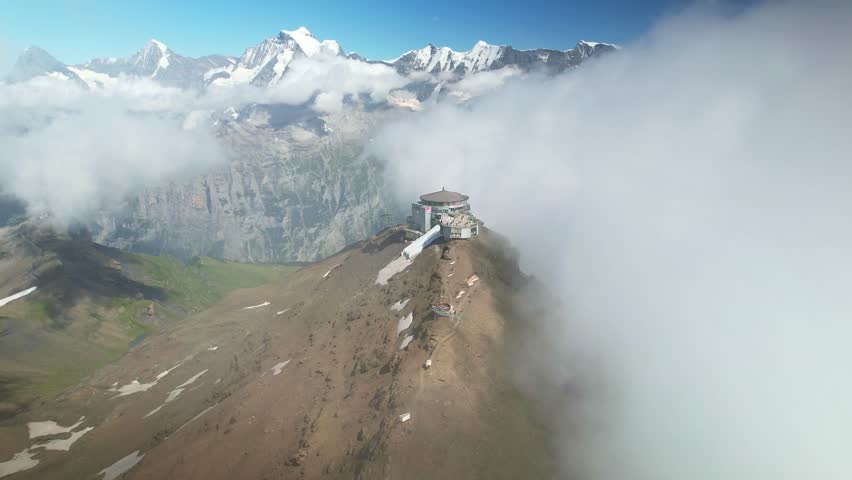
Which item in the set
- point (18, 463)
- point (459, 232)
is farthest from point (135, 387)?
point (459, 232)

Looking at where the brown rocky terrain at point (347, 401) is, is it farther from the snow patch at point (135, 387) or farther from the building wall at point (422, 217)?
the building wall at point (422, 217)

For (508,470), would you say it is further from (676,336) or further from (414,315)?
(676,336)

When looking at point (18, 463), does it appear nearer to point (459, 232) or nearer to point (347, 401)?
point (347, 401)

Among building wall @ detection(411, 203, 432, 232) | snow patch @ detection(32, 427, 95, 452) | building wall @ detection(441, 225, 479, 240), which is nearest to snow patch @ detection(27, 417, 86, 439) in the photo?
snow patch @ detection(32, 427, 95, 452)

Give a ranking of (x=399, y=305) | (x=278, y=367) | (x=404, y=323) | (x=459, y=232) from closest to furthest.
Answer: (x=404, y=323)
(x=278, y=367)
(x=399, y=305)
(x=459, y=232)

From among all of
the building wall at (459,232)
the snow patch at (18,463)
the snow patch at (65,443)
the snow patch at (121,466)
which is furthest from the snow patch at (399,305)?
the snow patch at (18,463)

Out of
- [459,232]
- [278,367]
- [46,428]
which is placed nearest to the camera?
[278,367]

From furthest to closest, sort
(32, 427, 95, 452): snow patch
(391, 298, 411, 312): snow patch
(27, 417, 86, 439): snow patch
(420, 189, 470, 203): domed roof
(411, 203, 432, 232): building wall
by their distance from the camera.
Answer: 1. (420, 189, 470, 203): domed roof
2. (411, 203, 432, 232): building wall
3. (27, 417, 86, 439): snow patch
4. (32, 427, 95, 452): snow patch
5. (391, 298, 411, 312): snow patch

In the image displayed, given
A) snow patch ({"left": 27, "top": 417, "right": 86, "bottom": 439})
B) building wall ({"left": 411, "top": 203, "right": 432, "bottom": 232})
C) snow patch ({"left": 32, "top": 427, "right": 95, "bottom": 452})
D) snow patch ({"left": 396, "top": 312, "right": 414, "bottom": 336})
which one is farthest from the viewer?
building wall ({"left": 411, "top": 203, "right": 432, "bottom": 232})

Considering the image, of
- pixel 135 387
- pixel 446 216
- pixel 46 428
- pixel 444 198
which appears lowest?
pixel 46 428

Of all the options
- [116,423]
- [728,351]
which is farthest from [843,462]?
[116,423]

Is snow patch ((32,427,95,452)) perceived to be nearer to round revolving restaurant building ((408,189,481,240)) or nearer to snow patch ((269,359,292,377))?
snow patch ((269,359,292,377))
